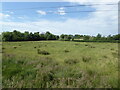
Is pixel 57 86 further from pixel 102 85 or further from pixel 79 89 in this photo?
pixel 102 85

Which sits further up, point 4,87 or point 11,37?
point 11,37

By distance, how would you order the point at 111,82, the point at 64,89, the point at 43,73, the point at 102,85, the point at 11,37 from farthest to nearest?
1. the point at 11,37
2. the point at 43,73
3. the point at 111,82
4. the point at 102,85
5. the point at 64,89

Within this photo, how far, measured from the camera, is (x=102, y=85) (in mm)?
2854

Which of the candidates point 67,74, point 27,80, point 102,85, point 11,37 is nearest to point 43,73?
point 27,80

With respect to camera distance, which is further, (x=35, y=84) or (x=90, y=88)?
(x=35, y=84)

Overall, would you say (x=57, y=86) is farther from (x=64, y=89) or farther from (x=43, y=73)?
(x=43, y=73)

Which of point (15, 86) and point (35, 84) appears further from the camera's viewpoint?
point (35, 84)

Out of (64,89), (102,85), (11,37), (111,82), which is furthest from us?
(11,37)

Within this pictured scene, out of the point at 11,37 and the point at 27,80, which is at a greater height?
the point at 11,37

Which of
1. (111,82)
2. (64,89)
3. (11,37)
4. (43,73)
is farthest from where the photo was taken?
(11,37)

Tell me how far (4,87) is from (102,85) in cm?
289

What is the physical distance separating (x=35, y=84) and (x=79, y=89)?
132 centimetres

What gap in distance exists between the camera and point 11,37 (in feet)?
176

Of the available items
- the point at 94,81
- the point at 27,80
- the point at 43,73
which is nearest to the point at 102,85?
the point at 94,81
